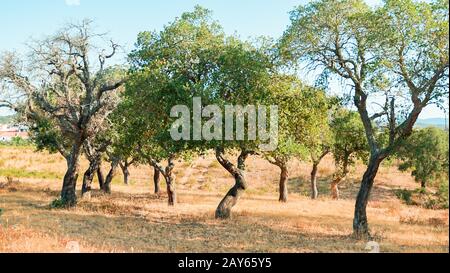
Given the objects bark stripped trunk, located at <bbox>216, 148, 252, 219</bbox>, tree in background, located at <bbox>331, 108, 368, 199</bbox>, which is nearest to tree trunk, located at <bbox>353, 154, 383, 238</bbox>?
bark stripped trunk, located at <bbox>216, 148, 252, 219</bbox>

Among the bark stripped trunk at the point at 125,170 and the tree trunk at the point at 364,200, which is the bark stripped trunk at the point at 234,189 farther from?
the bark stripped trunk at the point at 125,170

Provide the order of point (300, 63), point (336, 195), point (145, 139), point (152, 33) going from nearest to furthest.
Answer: point (300, 63)
point (152, 33)
point (145, 139)
point (336, 195)

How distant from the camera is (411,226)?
2412cm

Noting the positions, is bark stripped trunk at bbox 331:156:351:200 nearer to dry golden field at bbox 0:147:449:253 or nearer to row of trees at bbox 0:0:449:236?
dry golden field at bbox 0:147:449:253

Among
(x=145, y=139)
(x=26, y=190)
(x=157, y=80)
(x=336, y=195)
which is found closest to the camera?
(x=157, y=80)

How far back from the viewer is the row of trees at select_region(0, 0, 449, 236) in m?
18.6

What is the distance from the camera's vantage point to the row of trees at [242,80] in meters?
18.6

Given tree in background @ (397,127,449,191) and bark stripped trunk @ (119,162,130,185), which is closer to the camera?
tree in background @ (397,127,449,191)

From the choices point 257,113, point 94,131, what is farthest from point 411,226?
point 94,131

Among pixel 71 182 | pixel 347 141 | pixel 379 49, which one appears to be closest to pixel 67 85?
pixel 71 182

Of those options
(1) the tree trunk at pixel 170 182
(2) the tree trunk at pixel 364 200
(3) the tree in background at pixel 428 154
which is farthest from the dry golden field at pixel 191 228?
(3) the tree in background at pixel 428 154
